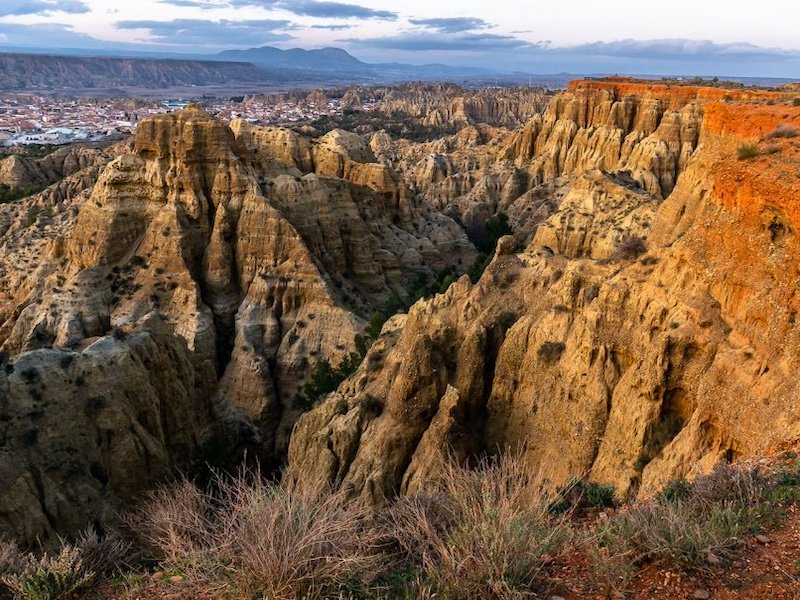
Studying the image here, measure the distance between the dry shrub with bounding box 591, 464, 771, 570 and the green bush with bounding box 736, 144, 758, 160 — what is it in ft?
27.4

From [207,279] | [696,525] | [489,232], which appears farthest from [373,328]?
[489,232]

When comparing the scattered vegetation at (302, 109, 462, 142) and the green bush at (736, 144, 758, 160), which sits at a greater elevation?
the scattered vegetation at (302, 109, 462, 142)

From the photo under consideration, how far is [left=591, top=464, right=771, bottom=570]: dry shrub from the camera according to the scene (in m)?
7.11

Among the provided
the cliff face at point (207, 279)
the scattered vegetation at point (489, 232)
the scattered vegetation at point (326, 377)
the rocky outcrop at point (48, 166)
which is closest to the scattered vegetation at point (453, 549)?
the cliff face at point (207, 279)

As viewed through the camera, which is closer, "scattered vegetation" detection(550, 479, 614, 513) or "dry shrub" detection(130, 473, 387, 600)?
"dry shrub" detection(130, 473, 387, 600)

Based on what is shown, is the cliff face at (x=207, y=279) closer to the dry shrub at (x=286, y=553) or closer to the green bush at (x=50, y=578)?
the green bush at (x=50, y=578)

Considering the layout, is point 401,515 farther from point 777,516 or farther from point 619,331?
point 619,331

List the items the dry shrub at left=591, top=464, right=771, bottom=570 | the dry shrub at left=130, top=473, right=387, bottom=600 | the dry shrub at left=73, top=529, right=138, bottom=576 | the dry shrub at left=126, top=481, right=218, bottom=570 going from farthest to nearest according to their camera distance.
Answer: the dry shrub at left=73, top=529, right=138, bottom=576, the dry shrub at left=126, top=481, right=218, bottom=570, the dry shrub at left=591, top=464, right=771, bottom=570, the dry shrub at left=130, top=473, right=387, bottom=600

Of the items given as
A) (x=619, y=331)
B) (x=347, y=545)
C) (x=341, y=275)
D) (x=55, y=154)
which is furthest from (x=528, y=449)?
(x=55, y=154)

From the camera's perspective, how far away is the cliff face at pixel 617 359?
39.6ft

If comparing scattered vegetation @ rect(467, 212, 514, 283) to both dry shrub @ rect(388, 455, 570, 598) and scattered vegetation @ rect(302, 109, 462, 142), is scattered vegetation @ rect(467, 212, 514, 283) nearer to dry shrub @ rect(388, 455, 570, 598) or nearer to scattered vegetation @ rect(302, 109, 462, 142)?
dry shrub @ rect(388, 455, 570, 598)

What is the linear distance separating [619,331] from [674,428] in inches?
112

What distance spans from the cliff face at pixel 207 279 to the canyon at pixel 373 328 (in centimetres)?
13

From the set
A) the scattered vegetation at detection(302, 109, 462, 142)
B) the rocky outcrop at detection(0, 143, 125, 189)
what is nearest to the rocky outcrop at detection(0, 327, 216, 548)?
the rocky outcrop at detection(0, 143, 125, 189)
